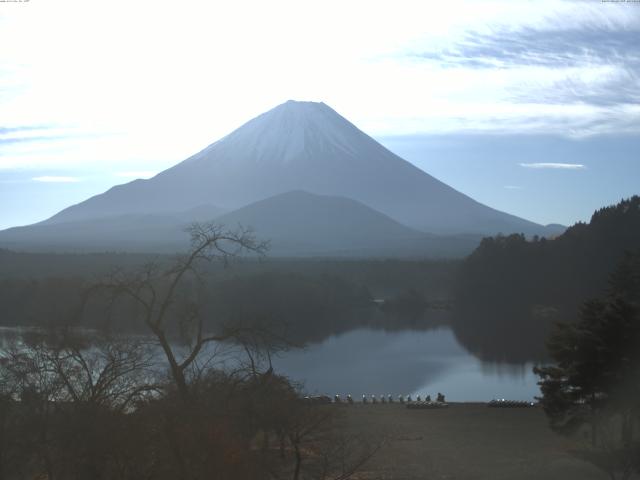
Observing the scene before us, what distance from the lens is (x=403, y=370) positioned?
18625 mm

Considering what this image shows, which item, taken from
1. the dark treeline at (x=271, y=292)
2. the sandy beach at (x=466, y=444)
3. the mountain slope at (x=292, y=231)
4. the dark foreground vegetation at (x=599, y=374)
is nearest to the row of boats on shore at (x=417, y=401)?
the sandy beach at (x=466, y=444)

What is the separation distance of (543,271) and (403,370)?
17.0 metres

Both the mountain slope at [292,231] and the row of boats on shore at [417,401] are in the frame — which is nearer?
the row of boats on shore at [417,401]

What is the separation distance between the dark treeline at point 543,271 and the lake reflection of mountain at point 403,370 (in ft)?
19.5

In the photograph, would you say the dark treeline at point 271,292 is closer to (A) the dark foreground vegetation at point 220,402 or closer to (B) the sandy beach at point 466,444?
(B) the sandy beach at point 466,444

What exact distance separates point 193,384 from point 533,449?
5.56 meters

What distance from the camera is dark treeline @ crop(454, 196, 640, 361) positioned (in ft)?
101

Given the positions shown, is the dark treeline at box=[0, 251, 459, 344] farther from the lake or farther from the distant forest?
the lake

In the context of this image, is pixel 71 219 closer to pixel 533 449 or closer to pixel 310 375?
pixel 310 375

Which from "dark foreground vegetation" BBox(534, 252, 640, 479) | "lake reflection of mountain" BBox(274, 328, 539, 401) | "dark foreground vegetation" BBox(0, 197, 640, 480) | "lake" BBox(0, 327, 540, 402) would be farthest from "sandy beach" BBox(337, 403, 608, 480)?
"lake" BBox(0, 327, 540, 402)

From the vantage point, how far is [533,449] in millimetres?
9734

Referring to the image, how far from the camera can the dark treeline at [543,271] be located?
3066 cm

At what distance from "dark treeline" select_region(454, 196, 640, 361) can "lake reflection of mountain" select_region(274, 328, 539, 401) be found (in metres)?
5.94

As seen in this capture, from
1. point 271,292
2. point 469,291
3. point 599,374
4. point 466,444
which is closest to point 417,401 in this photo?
point 466,444
